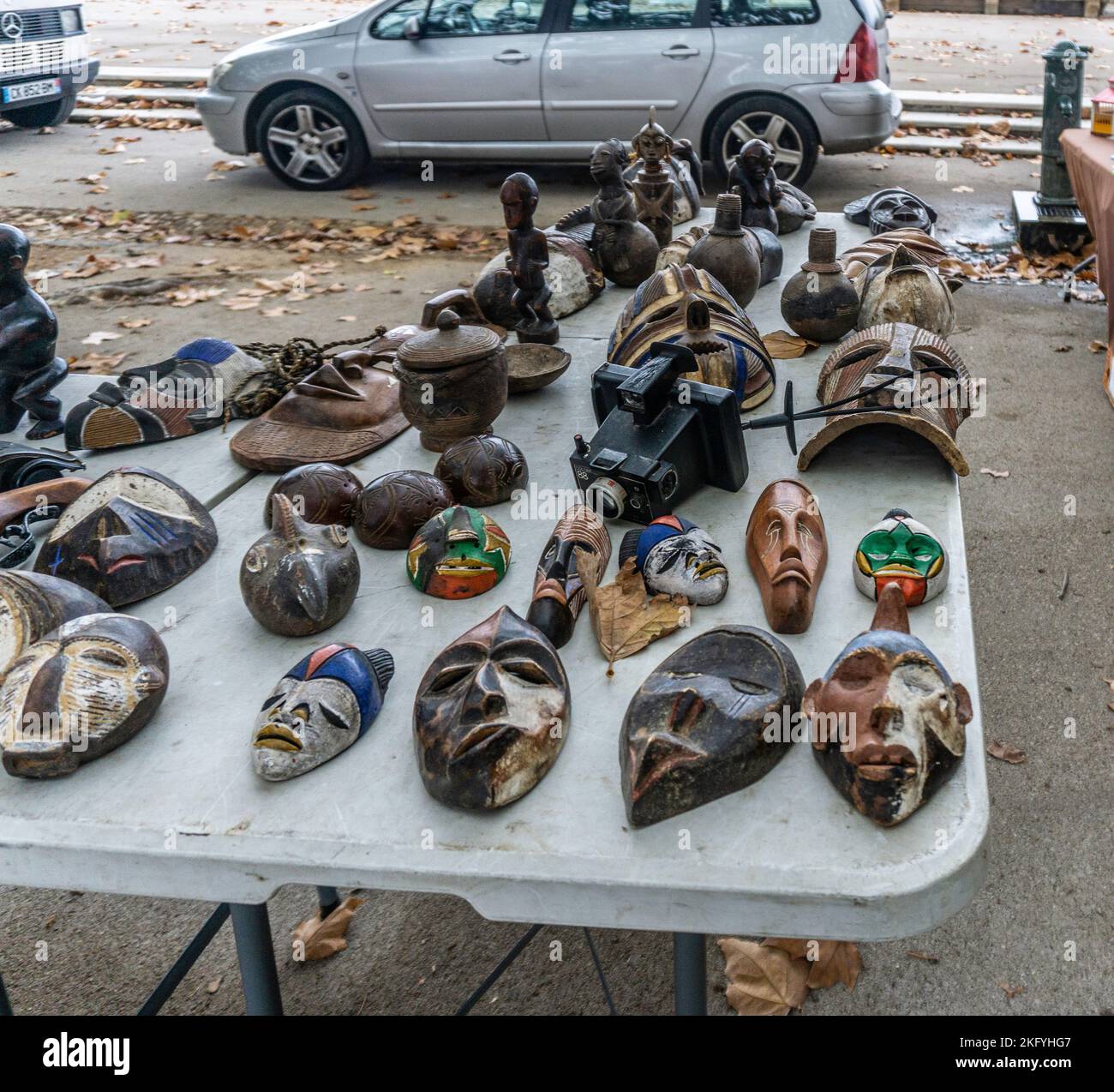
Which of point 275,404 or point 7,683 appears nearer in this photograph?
point 7,683

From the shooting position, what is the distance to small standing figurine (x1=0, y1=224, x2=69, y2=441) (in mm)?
2533

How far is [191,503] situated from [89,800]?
0.81 metres

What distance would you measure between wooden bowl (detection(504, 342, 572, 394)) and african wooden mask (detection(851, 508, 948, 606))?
121 centimetres

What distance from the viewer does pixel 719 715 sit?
1.62 metres

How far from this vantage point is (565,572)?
2.05 metres

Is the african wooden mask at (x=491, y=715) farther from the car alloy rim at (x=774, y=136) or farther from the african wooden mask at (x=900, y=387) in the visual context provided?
the car alloy rim at (x=774, y=136)

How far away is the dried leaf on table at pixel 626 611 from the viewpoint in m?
1.95

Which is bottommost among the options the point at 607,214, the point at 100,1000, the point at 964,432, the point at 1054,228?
the point at 100,1000

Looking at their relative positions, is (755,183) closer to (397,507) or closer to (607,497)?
(607,497)

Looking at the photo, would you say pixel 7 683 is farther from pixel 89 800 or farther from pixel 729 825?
pixel 729 825

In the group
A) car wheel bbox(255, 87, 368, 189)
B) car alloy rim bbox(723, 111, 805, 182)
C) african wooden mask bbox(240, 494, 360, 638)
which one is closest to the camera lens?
african wooden mask bbox(240, 494, 360, 638)

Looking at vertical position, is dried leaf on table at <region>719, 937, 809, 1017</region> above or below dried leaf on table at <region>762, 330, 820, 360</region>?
below

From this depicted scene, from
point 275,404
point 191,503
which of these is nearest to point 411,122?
point 275,404

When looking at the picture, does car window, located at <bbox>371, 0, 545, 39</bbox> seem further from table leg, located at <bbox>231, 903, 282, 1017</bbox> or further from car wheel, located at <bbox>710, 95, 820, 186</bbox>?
table leg, located at <bbox>231, 903, 282, 1017</bbox>
